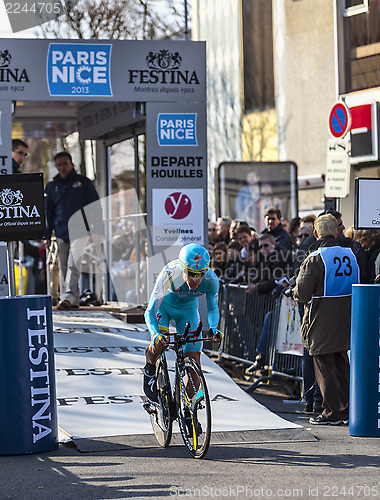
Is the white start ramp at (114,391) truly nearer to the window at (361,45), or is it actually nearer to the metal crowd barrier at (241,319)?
the metal crowd barrier at (241,319)

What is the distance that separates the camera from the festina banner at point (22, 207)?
36.1 ft

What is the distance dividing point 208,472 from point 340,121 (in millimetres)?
7785

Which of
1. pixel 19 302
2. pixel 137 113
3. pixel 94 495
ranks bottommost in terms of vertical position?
pixel 94 495

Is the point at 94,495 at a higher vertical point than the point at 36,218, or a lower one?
lower

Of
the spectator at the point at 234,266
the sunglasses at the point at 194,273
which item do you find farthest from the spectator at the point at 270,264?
the sunglasses at the point at 194,273

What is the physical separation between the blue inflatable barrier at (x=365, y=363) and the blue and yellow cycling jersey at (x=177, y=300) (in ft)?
4.46

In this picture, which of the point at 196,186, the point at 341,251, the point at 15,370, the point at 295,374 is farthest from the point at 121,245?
the point at 15,370

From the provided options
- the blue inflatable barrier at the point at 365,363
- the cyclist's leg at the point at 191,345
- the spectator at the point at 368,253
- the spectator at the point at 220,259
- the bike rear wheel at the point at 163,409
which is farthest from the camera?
the spectator at the point at 220,259

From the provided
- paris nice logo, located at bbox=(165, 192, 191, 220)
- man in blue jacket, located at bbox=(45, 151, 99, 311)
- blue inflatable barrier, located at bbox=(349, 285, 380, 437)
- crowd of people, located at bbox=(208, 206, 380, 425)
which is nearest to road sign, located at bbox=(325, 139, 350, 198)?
crowd of people, located at bbox=(208, 206, 380, 425)

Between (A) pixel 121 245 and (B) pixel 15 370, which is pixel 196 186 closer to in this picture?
(A) pixel 121 245

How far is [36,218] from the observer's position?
1125 cm

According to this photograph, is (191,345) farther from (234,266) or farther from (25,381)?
(234,266)

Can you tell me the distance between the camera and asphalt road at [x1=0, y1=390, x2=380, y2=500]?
23.6ft

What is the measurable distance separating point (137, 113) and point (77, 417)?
6194mm
